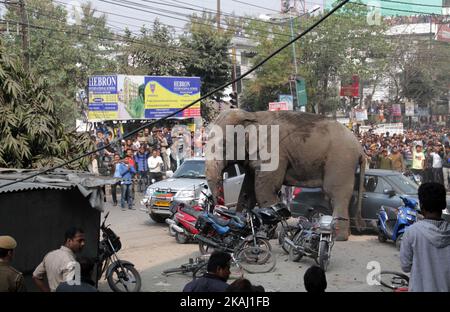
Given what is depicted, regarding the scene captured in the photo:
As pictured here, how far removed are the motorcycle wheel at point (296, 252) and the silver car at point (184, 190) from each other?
400cm

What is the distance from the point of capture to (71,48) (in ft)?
116

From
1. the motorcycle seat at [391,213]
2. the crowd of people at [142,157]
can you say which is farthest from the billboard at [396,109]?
the motorcycle seat at [391,213]

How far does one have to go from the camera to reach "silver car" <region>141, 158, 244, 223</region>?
605 inches

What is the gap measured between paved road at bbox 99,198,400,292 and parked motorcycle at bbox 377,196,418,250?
29cm

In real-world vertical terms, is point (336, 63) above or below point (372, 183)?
above

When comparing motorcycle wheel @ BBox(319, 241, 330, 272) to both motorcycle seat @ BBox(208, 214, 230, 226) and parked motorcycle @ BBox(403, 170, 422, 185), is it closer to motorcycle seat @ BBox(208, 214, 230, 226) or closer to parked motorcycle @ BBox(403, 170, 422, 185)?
motorcycle seat @ BBox(208, 214, 230, 226)

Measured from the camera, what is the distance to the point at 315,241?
36.5 feet

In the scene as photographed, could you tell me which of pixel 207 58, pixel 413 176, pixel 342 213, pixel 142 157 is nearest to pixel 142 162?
pixel 142 157

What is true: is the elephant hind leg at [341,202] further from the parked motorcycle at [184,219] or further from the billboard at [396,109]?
the billboard at [396,109]

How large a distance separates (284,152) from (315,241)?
348 centimetres

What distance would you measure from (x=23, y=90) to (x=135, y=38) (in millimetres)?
28793

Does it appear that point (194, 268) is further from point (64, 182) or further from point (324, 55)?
point (324, 55)

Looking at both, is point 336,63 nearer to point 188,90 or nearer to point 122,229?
point 188,90

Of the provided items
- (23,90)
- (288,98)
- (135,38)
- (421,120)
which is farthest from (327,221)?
(421,120)
